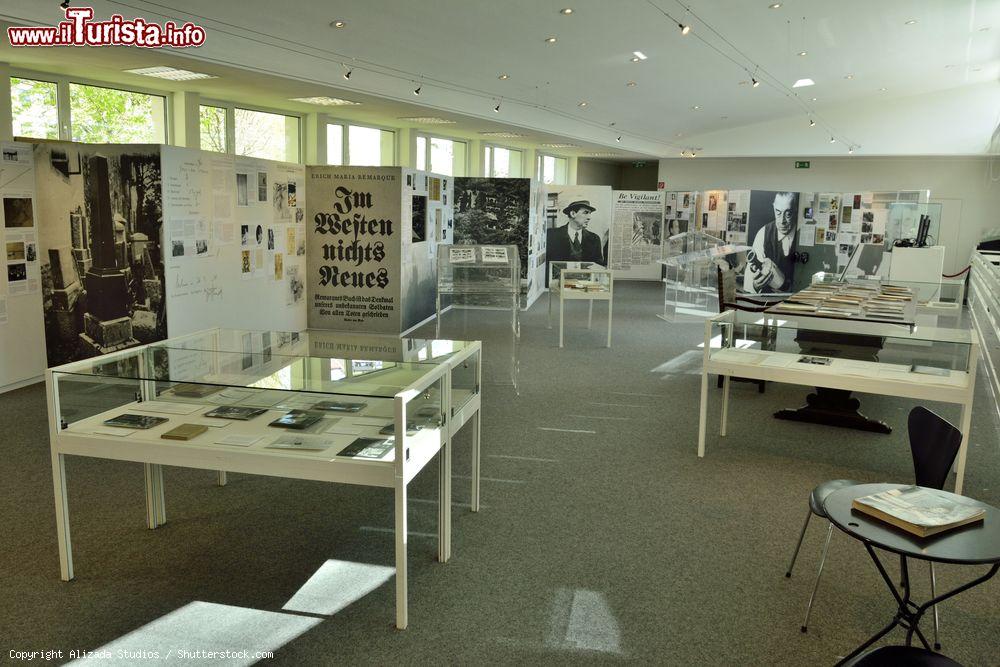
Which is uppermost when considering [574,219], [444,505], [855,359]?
[574,219]

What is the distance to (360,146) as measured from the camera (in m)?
12.3

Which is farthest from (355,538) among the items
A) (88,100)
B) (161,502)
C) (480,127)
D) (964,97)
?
(964,97)

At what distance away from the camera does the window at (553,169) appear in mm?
18456

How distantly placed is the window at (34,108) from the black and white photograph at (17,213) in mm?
960

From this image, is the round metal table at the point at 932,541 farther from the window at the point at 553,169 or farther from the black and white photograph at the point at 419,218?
the window at the point at 553,169

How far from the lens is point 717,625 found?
3.23m

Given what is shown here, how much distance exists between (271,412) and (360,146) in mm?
9635

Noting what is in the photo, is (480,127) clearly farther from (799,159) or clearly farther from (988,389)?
(799,159)

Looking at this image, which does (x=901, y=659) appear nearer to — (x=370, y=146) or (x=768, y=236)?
(x=370, y=146)

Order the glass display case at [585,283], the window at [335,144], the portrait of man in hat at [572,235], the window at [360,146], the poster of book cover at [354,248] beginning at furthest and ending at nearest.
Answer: the portrait of man in hat at [572,235] → the window at [360,146] → the window at [335,144] → the glass display case at [585,283] → the poster of book cover at [354,248]

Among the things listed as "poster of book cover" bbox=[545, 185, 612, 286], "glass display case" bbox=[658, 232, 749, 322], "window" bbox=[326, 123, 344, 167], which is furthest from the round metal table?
"poster of book cover" bbox=[545, 185, 612, 286]

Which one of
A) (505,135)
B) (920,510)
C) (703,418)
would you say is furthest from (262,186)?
(920,510)

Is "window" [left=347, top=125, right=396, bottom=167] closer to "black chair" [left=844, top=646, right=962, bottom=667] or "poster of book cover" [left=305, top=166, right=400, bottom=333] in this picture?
"poster of book cover" [left=305, top=166, right=400, bottom=333]

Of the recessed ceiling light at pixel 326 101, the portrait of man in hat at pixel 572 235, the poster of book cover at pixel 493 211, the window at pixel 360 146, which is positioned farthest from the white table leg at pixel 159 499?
the portrait of man in hat at pixel 572 235
